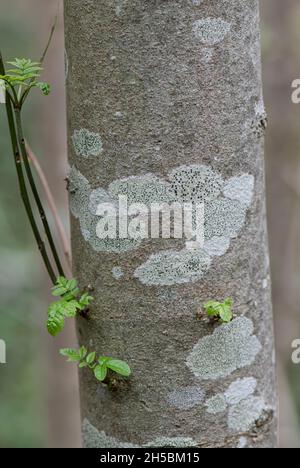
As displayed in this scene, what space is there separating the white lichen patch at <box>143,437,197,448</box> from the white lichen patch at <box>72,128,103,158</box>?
0.48 meters

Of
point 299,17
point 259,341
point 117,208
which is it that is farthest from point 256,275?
point 299,17

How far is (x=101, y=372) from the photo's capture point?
102 cm

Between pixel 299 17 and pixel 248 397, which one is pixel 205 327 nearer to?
pixel 248 397

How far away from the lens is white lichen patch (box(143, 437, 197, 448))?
104cm

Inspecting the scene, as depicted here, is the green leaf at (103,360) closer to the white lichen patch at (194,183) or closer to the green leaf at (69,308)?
the green leaf at (69,308)

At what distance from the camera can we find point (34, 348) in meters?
6.98

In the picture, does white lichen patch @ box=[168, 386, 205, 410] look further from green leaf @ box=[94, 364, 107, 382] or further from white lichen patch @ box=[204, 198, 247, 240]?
white lichen patch @ box=[204, 198, 247, 240]

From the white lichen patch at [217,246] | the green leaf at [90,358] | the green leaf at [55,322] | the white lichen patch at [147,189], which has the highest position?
the white lichen patch at [147,189]

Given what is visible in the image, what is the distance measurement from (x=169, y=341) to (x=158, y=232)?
0.59 feet

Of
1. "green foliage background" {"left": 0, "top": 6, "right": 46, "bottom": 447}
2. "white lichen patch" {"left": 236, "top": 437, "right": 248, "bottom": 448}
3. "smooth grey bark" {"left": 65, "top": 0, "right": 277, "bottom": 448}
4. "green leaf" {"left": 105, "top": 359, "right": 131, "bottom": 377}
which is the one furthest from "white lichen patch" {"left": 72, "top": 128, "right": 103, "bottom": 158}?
"green foliage background" {"left": 0, "top": 6, "right": 46, "bottom": 447}

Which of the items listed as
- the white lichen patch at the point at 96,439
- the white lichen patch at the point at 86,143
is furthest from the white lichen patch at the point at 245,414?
the white lichen patch at the point at 86,143

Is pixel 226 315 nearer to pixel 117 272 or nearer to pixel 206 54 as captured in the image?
pixel 117 272

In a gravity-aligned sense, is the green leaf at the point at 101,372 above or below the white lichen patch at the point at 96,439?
above

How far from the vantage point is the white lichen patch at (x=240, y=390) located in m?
1.06
